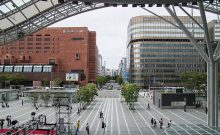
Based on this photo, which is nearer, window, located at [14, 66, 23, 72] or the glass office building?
window, located at [14, 66, 23, 72]

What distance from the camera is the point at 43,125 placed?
41.7m

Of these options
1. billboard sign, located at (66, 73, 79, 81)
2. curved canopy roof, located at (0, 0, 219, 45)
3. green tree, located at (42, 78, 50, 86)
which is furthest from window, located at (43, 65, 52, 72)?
curved canopy roof, located at (0, 0, 219, 45)

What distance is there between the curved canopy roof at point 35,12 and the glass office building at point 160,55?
124 m

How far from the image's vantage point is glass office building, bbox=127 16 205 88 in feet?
538

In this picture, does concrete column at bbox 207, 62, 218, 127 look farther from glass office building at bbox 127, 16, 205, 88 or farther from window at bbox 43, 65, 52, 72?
glass office building at bbox 127, 16, 205, 88

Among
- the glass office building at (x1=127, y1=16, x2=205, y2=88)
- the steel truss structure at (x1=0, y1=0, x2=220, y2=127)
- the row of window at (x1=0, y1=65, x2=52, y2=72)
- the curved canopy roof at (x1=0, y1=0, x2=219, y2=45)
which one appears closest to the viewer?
the curved canopy roof at (x1=0, y1=0, x2=219, y2=45)

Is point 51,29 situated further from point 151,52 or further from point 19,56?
point 151,52

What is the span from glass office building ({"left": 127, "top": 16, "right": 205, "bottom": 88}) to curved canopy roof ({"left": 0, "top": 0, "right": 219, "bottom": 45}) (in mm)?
124093

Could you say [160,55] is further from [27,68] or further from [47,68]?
[27,68]

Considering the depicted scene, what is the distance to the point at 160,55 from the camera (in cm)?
16725

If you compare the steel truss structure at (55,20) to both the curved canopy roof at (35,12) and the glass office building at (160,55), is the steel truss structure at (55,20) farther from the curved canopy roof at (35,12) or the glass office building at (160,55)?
the glass office building at (160,55)

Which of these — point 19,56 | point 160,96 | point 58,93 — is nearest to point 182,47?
point 19,56

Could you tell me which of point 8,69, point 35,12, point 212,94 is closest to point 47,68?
point 8,69

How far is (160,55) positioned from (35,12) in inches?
5337
